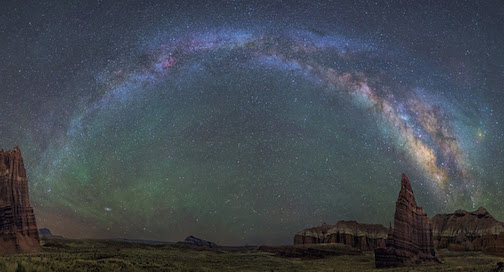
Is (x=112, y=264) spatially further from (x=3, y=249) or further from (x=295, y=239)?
(x=295, y=239)

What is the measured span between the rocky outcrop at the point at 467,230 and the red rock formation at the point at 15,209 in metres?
97.0

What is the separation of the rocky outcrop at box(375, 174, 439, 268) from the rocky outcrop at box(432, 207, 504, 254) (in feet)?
172

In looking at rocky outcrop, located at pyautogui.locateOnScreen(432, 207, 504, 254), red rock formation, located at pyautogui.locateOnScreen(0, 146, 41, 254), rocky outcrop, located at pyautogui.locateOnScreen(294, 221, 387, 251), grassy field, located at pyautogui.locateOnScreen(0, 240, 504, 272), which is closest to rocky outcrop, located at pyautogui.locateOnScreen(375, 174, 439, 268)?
grassy field, located at pyautogui.locateOnScreen(0, 240, 504, 272)

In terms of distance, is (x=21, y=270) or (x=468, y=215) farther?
(x=468, y=215)

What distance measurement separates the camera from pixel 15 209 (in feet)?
208

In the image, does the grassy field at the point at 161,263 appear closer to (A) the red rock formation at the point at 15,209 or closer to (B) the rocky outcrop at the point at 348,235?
(A) the red rock formation at the point at 15,209

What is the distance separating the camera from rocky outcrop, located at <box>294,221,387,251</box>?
12975 centimetres

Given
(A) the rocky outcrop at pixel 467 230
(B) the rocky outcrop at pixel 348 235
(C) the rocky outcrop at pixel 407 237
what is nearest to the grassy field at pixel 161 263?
(C) the rocky outcrop at pixel 407 237

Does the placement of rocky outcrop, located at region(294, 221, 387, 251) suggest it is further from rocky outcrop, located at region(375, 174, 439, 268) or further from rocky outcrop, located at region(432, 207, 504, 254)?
rocky outcrop, located at region(375, 174, 439, 268)

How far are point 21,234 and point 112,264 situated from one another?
32220 millimetres

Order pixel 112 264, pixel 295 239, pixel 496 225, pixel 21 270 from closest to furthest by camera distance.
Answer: pixel 21 270, pixel 112 264, pixel 496 225, pixel 295 239

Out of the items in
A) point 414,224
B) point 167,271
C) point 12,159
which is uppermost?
point 12,159

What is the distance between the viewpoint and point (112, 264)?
38438 millimetres

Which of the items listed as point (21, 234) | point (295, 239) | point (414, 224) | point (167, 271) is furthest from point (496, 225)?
point (21, 234)
